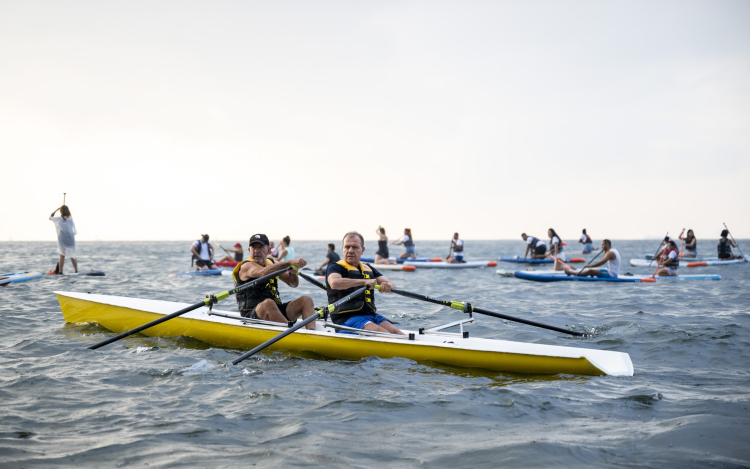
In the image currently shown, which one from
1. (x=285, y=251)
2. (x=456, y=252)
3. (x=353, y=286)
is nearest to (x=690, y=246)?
(x=456, y=252)

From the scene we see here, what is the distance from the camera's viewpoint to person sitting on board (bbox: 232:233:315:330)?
6.75 m

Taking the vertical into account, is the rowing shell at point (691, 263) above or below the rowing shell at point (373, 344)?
above

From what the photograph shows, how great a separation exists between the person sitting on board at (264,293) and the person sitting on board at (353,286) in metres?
0.40

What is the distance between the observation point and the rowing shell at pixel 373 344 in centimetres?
548

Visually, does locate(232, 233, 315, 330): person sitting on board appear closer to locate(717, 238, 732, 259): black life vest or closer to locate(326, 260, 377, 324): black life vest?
locate(326, 260, 377, 324): black life vest

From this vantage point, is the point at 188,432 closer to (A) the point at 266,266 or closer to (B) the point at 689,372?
(A) the point at 266,266

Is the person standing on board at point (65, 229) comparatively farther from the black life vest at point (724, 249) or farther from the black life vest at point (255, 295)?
the black life vest at point (724, 249)

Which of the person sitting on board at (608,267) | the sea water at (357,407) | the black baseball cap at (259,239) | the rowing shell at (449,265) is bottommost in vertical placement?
the sea water at (357,407)

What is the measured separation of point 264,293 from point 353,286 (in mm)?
1344

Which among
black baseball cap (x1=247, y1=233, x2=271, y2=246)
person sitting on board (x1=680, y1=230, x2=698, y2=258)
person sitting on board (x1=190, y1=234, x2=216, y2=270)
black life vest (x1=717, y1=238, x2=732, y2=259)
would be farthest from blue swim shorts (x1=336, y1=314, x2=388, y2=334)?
black life vest (x1=717, y1=238, x2=732, y2=259)

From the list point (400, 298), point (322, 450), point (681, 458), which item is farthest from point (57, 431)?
point (400, 298)

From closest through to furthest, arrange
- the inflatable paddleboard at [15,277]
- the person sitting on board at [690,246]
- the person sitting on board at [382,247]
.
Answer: the inflatable paddleboard at [15,277] < the person sitting on board at [382,247] < the person sitting on board at [690,246]

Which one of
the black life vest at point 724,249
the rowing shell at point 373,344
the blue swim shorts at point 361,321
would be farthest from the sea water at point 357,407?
the black life vest at point 724,249

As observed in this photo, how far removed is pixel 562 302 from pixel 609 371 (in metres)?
6.55
